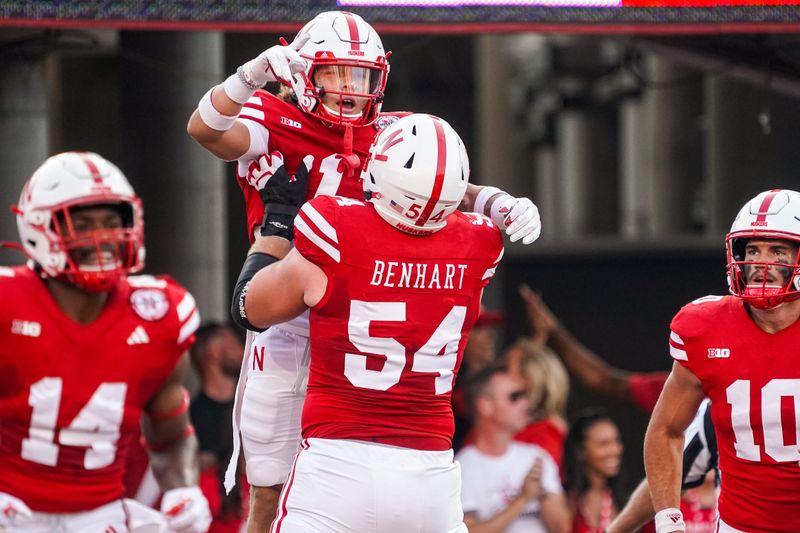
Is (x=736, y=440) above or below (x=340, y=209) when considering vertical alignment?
below

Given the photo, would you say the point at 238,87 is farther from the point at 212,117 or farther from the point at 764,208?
the point at 764,208

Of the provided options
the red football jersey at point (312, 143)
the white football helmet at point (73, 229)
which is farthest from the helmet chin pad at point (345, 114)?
the white football helmet at point (73, 229)

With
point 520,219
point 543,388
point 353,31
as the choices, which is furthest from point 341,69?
point 543,388

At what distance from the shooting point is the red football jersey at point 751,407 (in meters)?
5.24

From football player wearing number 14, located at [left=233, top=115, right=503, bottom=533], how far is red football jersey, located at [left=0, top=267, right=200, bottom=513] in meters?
0.91

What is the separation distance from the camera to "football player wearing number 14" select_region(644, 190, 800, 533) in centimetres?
524

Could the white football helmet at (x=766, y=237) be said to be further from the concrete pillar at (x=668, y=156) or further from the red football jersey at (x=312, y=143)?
the concrete pillar at (x=668, y=156)

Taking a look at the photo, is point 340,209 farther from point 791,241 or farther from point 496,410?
point 496,410

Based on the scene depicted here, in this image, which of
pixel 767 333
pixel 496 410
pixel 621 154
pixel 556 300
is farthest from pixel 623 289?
pixel 621 154

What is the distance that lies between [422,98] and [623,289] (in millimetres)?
6998

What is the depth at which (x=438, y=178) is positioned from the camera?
4574mm

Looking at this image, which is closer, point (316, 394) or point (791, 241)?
point (316, 394)

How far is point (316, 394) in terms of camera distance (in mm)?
4656

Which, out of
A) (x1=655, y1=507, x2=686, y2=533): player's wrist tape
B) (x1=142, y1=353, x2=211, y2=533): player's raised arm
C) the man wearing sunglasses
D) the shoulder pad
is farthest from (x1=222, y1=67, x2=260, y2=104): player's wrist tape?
the man wearing sunglasses
